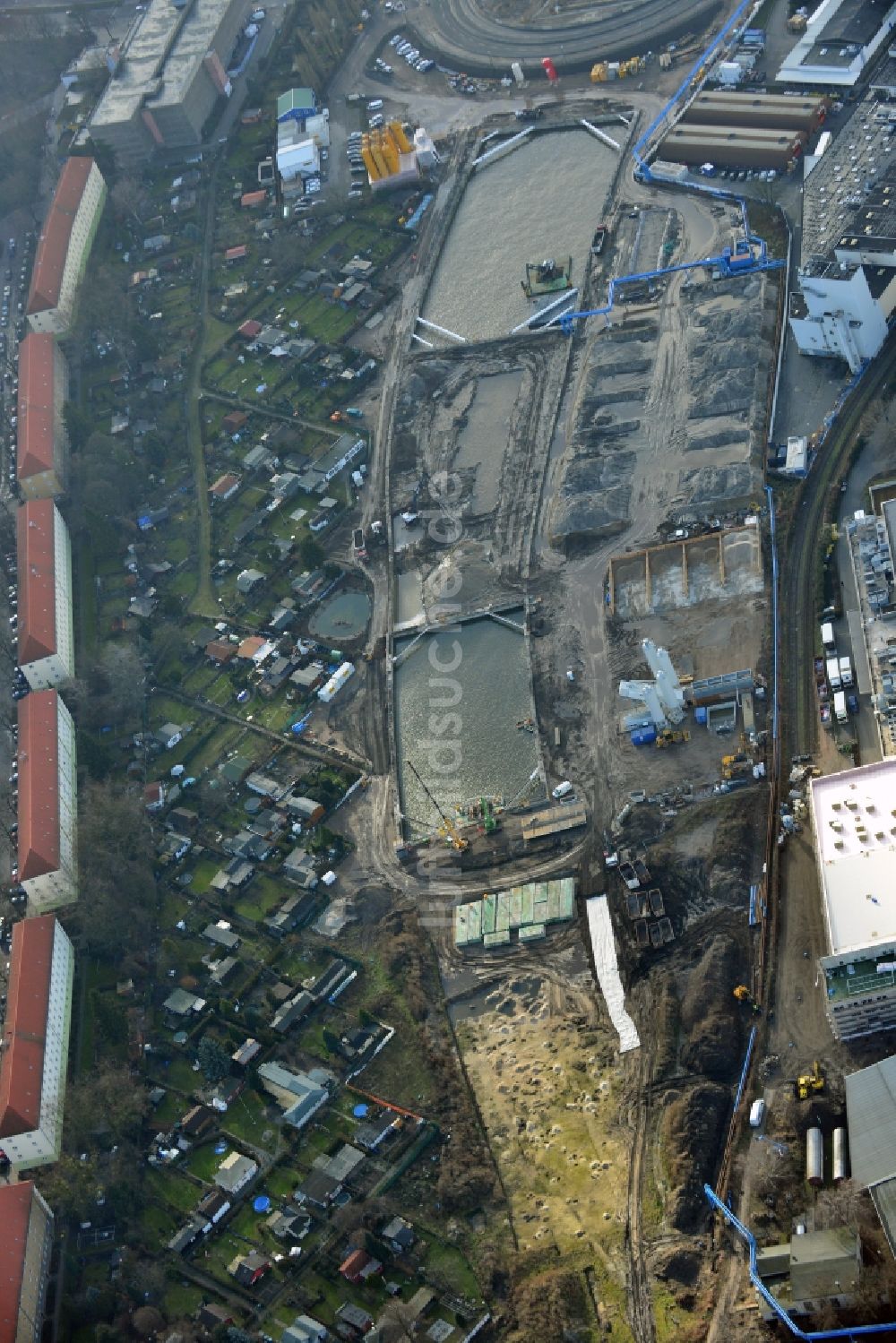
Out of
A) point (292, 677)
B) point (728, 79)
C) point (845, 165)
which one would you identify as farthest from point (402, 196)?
point (292, 677)

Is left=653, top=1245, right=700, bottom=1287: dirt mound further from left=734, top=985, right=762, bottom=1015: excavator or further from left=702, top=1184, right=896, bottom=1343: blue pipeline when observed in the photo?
left=734, top=985, right=762, bottom=1015: excavator

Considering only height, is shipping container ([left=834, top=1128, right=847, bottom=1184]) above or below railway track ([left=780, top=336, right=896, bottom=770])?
below

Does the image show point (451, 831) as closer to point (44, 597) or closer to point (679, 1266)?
point (679, 1266)

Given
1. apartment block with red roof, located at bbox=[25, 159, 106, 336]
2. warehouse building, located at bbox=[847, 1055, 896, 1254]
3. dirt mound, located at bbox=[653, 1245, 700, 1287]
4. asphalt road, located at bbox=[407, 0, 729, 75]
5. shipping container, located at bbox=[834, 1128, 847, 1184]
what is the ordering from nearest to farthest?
1. warehouse building, located at bbox=[847, 1055, 896, 1254]
2. shipping container, located at bbox=[834, 1128, 847, 1184]
3. dirt mound, located at bbox=[653, 1245, 700, 1287]
4. apartment block with red roof, located at bbox=[25, 159, 106, 336]
5. asphalt road, located at bbox=[407, 0, 729, 75]

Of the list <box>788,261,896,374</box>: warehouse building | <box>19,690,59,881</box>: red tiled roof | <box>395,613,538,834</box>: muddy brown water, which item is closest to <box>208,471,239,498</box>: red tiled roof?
<box>19,690,59,881</box>: red tiled roof

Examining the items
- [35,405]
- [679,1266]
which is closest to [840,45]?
[35,405]

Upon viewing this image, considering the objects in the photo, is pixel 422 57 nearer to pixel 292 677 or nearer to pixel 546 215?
pixel 546 215
